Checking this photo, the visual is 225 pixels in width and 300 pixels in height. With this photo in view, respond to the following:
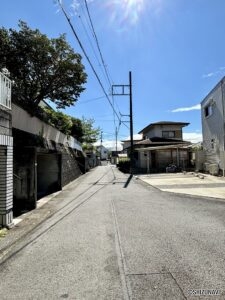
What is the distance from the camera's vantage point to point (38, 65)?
731 inches

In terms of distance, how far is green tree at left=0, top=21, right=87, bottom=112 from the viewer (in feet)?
58.6

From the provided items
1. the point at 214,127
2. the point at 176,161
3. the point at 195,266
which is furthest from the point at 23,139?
the point at 176,161

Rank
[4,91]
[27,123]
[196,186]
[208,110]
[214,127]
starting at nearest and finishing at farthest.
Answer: [4,91], [27,123], [196,186], [214,127], [208,110]

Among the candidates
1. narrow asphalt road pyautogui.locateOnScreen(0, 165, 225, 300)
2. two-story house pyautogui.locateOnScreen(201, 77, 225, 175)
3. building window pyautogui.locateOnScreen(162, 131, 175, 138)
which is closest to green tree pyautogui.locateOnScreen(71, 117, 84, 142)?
building window pyautogui.locateOnScreen(162, 131, 175, 138)

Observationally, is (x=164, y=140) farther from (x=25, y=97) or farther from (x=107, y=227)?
(x=107, y=227)

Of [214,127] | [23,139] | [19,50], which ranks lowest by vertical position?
[23,139]

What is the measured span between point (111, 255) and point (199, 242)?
1.95 m

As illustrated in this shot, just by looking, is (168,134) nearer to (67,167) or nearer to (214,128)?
(214,128)

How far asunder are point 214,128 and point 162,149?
1111cm

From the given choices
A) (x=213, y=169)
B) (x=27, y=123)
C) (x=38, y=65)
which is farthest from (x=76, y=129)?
(x=27, y=123)

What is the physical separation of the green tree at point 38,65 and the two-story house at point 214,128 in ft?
35.1

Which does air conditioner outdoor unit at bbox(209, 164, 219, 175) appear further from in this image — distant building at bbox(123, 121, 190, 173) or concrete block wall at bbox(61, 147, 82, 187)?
concrete block wall at bbox(61, 147, 82, 187)

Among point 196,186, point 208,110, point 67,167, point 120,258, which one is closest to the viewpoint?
point 120,258

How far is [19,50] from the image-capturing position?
17.9 m
